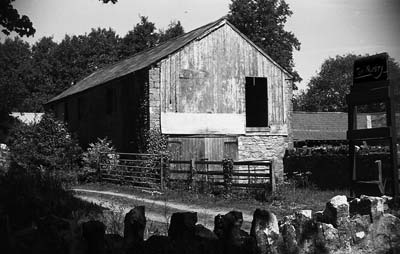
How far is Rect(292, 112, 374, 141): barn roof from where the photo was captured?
32562 mm

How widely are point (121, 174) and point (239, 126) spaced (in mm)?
5631

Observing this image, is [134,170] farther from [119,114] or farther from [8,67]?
[8,67]

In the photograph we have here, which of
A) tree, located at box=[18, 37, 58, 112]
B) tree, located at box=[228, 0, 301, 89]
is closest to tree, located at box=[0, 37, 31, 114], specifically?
tree, located at box=[228, 0, 301, 89]

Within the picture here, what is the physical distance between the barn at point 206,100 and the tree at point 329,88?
41.6 meters

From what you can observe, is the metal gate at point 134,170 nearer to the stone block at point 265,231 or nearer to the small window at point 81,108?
the small window at point 81,108

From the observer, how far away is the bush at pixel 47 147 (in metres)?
19.9

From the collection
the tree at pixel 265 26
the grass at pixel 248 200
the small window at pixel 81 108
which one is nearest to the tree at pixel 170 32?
the tree at pixel 265 26

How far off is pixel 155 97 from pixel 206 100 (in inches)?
87.0

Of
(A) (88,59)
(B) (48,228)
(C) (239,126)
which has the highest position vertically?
(A) (88,59)

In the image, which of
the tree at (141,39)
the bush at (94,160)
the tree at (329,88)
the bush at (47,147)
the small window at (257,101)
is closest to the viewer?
the bush at (94,160)

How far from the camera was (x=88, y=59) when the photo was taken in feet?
174

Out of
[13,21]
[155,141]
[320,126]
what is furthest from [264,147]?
[13,21]

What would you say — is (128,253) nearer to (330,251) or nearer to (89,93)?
(330,251)

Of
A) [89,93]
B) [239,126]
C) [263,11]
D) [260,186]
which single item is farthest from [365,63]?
Answer: [263,11]
